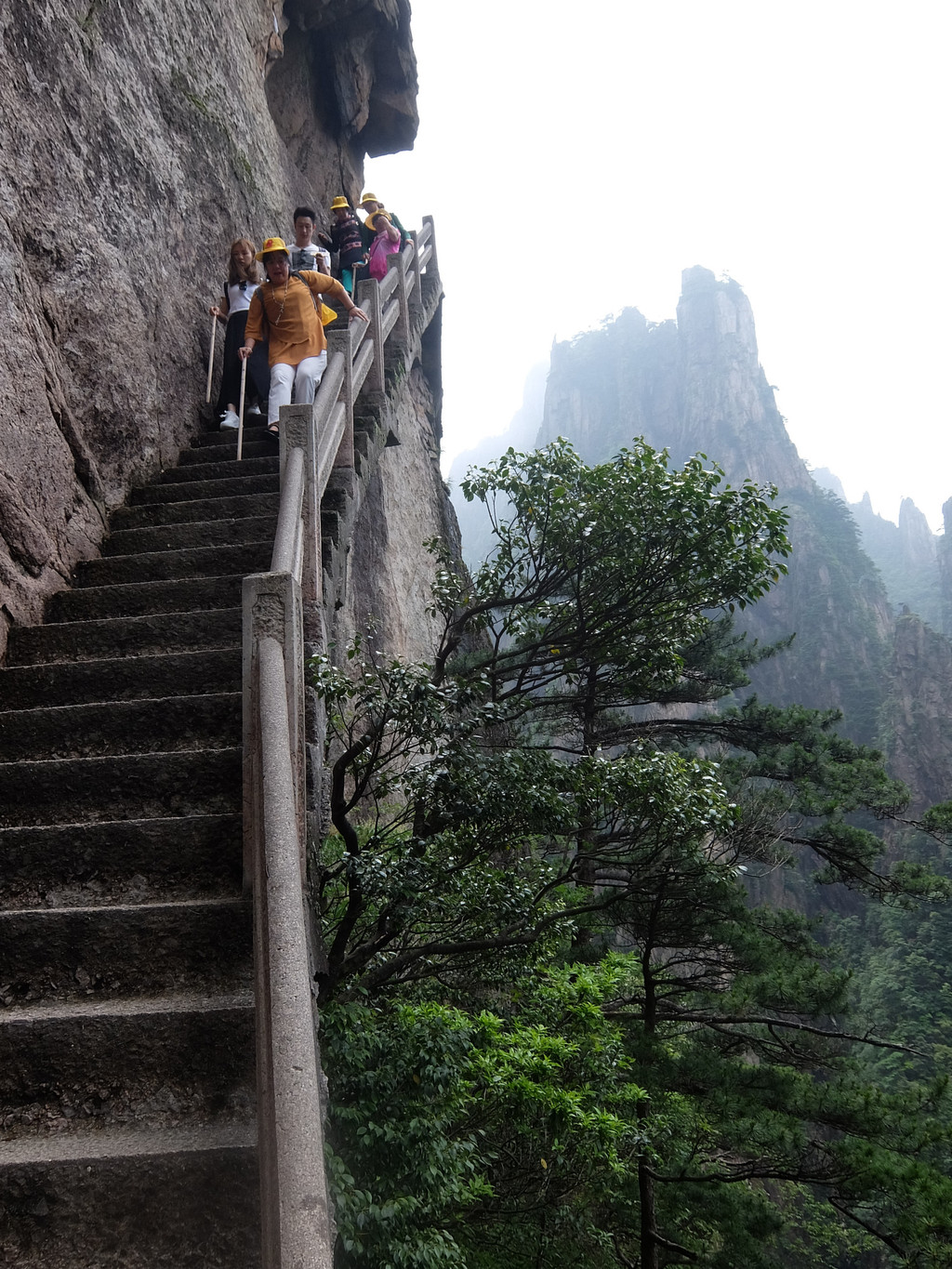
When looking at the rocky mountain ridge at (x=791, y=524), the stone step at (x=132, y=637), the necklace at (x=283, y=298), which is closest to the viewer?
the stone step at (x=132, y=637)

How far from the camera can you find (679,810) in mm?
4148

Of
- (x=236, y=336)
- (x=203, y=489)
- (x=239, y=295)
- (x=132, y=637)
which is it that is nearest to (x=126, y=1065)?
(x=132, y=637)

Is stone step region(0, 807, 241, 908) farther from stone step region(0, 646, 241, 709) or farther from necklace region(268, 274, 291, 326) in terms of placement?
necklace region(268, 274, 291, 326)

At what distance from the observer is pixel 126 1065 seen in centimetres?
192

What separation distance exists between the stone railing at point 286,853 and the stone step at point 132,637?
1.25 feet

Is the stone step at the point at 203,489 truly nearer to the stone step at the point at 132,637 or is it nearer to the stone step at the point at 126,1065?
the stone step at the point at 132,637

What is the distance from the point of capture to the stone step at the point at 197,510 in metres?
4.29

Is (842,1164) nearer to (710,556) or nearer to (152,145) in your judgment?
(710,556)

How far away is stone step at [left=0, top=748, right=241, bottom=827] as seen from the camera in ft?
8.60

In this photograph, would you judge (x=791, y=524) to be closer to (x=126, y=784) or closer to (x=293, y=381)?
(x=293, y=381)

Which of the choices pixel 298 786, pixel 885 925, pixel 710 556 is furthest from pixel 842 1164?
pixel 885 925

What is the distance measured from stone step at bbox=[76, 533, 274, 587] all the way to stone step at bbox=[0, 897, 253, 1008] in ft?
6.19

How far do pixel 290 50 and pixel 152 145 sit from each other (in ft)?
21.0

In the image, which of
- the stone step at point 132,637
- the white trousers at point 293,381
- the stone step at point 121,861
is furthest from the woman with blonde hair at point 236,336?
the stone step at point 121,861
